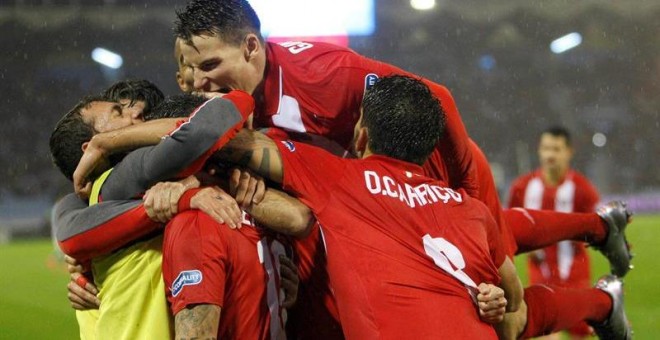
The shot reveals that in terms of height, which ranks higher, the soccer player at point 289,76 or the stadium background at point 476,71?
the soccer player at point 289,76

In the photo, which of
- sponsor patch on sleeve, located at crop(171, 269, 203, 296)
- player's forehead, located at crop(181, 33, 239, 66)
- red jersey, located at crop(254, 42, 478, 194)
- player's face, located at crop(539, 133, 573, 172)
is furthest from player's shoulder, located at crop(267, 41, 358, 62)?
player's face, located at crop(539, 133, 573, 172)

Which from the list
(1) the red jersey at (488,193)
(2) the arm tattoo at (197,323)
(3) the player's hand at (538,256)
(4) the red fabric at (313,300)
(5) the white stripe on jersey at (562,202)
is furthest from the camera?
(3) the player's hand at (538,256)

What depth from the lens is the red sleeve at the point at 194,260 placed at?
2.32 m

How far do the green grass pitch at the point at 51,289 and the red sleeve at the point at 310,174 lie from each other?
568 cm

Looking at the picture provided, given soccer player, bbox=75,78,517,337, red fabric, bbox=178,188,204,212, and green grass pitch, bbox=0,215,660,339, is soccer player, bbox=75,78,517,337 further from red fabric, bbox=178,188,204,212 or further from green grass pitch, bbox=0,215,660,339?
green grass pitch, bbox=0,215,660,339

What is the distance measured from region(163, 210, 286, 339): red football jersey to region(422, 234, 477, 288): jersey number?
1.44ft

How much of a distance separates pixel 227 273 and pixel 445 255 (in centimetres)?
61

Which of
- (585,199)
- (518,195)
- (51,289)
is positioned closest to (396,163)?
(518,195)

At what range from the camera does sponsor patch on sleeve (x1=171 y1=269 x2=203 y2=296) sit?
7.61 ft

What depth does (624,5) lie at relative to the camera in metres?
21.4

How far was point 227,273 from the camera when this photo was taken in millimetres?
2426

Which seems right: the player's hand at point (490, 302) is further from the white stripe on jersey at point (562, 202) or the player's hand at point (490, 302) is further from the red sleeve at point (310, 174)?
the white stripe on jersey at point (562, 202)

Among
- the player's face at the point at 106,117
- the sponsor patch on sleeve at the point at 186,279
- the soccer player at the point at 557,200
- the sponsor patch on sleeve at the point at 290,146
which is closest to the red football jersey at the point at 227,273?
the sponsor patch on sleeve at the point at 186,279

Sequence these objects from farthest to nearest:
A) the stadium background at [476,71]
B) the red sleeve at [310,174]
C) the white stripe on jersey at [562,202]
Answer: the stadium background at [476,71], the white stripe on jersey at [562,202], the red sleeve at [310,174]
